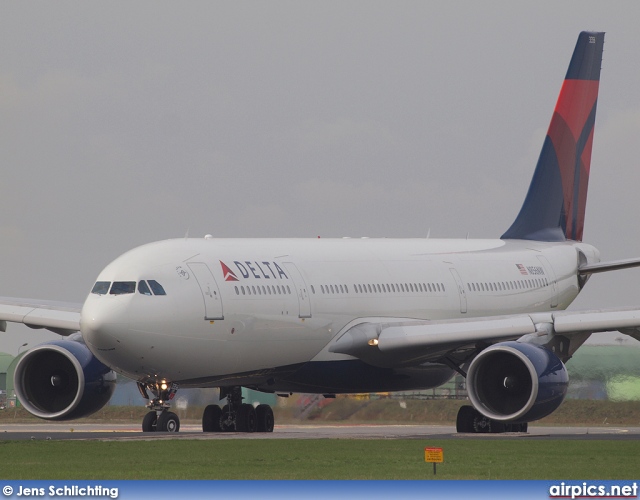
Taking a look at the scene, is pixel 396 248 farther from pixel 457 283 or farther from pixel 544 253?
pixel 544 253

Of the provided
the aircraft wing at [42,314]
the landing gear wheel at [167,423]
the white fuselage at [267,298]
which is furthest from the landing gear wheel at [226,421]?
the aircraft wing at [42,314]

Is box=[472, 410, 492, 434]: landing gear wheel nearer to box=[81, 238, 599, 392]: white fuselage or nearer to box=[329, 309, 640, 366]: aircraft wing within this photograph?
box=[329, 309, 640, 366]: aircraft wing

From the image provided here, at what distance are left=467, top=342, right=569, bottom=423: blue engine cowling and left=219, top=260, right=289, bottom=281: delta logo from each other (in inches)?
182

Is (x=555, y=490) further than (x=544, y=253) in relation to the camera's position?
No

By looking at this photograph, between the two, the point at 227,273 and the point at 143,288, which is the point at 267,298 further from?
the point at 143,288

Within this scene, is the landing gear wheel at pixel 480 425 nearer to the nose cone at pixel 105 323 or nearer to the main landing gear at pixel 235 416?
the main landing gear at pixel 235 416

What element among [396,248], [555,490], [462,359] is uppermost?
[396,248]

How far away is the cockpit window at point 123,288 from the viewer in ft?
98.6

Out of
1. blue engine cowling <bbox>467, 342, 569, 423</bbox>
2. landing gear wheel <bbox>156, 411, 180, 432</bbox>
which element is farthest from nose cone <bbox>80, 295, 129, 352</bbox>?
blue engine cowling <bbox>467, 342, 569, 423</bbox>

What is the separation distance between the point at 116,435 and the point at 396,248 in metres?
9.61

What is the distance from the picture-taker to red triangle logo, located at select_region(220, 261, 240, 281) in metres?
31.6

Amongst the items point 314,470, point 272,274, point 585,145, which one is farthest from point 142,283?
point 585,145

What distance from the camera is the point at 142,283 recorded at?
30141mm

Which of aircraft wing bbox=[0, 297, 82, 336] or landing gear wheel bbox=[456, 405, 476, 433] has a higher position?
aircraft wing bbox=[0, 297, 82, 336]
